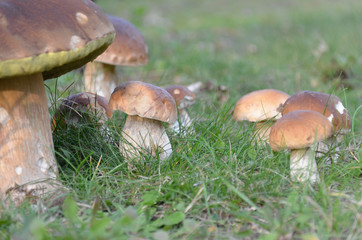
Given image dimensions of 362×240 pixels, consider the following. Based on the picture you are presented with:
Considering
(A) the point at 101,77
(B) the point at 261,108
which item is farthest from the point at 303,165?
(A) the point at 101,77

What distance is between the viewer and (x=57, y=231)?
171 cm

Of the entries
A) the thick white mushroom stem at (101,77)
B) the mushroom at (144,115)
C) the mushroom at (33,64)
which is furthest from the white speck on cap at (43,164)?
the thick white mushroom stem at (101,77)

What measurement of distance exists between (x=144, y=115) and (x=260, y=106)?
0.97 metres

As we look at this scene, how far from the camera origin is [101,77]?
3.98 metres

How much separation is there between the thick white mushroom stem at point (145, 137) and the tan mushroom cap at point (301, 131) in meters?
0.77

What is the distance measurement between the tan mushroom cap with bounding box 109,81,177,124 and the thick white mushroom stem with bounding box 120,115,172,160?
0.59 ft

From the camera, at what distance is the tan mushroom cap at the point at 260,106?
2844 mm

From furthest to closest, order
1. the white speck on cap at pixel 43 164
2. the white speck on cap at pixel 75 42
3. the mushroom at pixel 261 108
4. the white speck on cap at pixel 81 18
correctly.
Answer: the mushroom at pixel 261 108
the white speck on cap at pixel 43 164
the white speck on cap at pixel 81 18
the white speck on cap at pixel 75 42

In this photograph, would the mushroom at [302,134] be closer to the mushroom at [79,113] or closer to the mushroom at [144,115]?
the mushroom at [144,115]

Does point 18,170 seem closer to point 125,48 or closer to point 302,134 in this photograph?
point 302,134

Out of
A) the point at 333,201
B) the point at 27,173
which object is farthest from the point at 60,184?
the point at 333,201

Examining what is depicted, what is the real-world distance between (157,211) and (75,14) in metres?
1.09

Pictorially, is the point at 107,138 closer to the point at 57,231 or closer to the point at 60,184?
the point at 60,184

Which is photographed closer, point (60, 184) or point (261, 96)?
point (60, 184)
